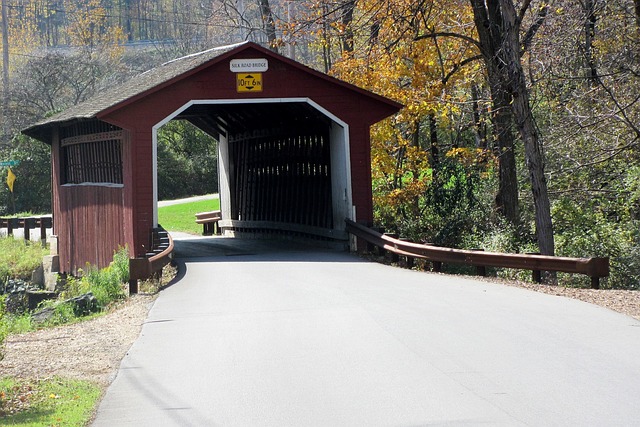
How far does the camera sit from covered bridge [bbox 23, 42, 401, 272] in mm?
18406

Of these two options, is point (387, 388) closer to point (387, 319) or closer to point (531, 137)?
point (387, 319)

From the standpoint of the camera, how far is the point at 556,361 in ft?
25.8

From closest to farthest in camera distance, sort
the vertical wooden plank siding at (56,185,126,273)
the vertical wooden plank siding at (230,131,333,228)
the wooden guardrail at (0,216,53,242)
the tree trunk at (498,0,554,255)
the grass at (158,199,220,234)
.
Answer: the tree trunk at (498,0,554,255) < the vertical wooden plank siding at (56,185,126,273) < the vertical wooden plank siding at (230,131,333,228) < the wooden guardrail at (0,216,53,242) < the grass at (158,199,220,234)

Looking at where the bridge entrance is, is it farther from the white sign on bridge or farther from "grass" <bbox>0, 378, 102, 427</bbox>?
"grass" <bbox>0, 378, 102, 427</bbox>

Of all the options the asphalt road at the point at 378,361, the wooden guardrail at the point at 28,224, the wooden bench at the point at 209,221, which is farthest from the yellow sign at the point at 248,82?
the wooden guardrail at the point at 28,224

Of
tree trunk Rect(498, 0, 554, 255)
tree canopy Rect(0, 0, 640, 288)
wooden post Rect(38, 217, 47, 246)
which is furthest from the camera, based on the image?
wooden post Rect(38, 217, 47, 246)

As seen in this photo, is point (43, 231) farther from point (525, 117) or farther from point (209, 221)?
point (525, 117)

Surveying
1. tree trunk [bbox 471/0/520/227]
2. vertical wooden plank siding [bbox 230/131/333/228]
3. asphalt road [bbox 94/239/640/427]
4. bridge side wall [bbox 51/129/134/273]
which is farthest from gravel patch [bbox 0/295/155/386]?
vertical wooden plank siding [bbox 230/131/333/228]

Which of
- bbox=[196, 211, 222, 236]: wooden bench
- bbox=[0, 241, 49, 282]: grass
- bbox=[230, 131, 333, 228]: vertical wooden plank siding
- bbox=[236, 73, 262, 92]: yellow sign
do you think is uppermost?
bbox=[236, 73, 262, 92]: yellow sign

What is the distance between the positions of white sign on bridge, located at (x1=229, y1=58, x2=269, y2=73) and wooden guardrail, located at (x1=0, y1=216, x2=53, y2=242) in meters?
14.7

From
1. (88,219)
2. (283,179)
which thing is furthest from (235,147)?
(88,219)

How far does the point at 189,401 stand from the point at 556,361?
10.3 ft

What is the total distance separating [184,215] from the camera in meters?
37.2

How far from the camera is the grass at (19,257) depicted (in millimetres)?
27906
